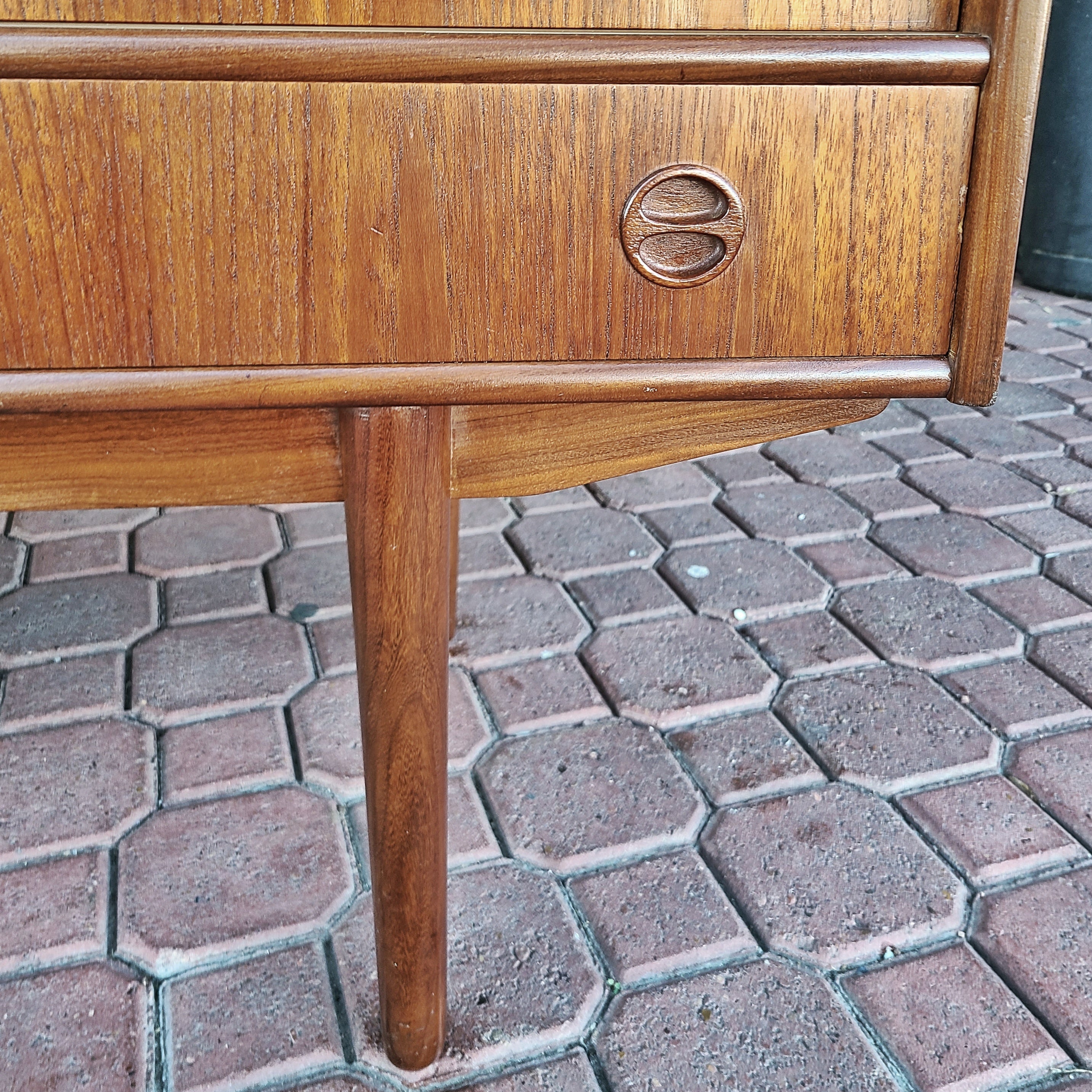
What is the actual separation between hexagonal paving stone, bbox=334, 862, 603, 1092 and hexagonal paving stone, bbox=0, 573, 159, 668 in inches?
27.1

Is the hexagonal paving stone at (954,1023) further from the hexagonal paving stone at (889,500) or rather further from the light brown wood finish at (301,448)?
the hexagonal paving stone at (889,500)

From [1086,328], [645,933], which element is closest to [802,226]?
[645,933]

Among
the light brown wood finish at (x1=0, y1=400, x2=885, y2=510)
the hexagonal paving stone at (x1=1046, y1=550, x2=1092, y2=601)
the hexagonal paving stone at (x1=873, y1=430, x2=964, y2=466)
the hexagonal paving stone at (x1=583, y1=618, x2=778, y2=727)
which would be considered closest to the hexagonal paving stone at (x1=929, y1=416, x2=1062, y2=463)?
the hexagonal paving stone at (x1=873, y1=430, x2=964, y2=466)

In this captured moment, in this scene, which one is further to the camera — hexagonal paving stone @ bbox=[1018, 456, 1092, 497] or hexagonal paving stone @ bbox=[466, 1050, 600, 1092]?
hexagonal paving stone @ bbox=[1018, 456, 1092, 497]

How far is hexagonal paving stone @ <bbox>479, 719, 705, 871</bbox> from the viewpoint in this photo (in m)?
1.17

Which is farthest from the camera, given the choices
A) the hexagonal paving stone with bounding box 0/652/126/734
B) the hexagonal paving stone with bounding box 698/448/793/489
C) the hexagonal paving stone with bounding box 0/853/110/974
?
the hexagonal paving stone with bounding box 698/448/793/489

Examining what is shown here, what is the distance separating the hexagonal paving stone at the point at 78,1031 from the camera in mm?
902

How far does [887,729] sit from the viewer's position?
1.37 m

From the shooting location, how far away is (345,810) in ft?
3.99

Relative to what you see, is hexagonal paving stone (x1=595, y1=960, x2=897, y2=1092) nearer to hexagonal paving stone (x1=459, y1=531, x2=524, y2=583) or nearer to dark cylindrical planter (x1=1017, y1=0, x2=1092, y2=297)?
hexagonal paving stone (x1=459, y1=531, x2=524, y2=583)

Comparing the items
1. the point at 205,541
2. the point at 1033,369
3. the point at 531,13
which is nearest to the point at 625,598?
the point at 205,541

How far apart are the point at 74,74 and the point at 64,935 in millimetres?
859

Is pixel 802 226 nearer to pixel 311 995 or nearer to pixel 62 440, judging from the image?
pixel 62 440

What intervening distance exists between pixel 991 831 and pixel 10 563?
1544 millimetres
